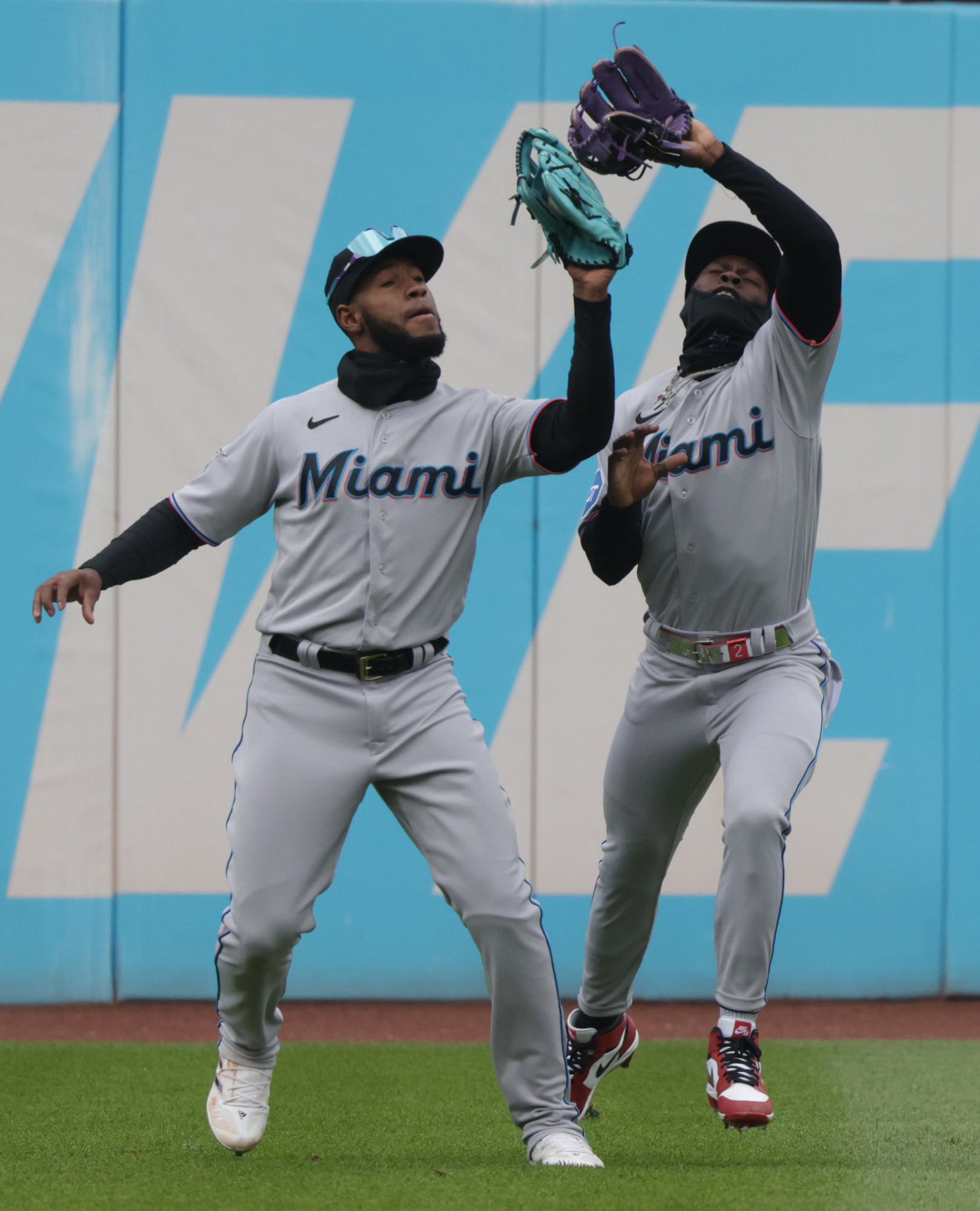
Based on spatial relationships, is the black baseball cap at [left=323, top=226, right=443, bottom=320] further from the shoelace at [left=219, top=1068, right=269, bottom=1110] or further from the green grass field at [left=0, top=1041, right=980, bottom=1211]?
the green grass field at [left=0, top=1041, right=980, bottom=1211]

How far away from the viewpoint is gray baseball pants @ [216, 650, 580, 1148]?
3.24 metres

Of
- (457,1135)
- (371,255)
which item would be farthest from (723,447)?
(457,1135)

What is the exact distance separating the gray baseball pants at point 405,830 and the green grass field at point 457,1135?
315mm

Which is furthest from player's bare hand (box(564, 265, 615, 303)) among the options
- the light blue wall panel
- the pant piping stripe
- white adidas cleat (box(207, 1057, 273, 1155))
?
the light blue wall panel

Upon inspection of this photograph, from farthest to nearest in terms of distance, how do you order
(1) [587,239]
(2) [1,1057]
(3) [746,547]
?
1. (2) [1,1057]
2. (3) [746,547]
3. (1) [587,239]

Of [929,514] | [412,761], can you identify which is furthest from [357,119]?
[412,761]

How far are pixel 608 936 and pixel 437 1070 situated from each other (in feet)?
3.77

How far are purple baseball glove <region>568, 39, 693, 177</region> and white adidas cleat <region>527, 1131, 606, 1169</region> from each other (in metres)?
2.23

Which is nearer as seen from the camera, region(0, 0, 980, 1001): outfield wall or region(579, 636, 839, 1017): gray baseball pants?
region(579, 636, 839, 1017): gray baseball pants

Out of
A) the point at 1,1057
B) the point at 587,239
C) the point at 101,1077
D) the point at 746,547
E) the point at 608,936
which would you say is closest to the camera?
the point at 587,239

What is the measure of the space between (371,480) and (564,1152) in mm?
1585

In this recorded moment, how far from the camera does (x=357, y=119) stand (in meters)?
5.75

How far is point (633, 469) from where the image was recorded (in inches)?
137

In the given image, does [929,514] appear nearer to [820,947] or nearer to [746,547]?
[820,947]
